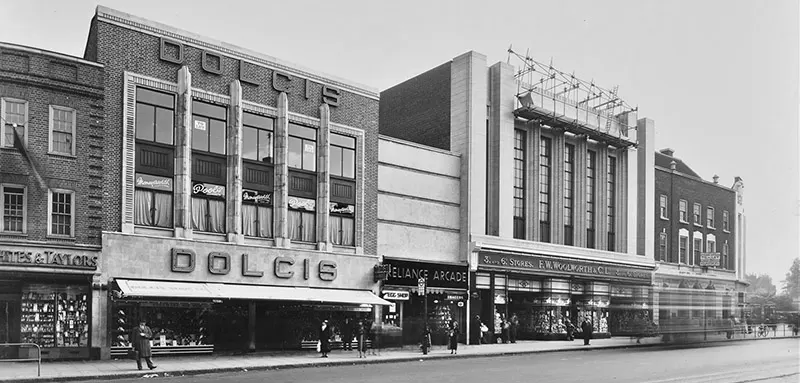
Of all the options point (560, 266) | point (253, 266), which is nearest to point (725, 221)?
point (560, 266)

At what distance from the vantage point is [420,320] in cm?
3659

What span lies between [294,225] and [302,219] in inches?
19.9

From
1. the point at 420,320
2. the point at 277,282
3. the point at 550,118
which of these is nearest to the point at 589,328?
the point at 420,320

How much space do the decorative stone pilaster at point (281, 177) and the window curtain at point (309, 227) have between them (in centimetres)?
107

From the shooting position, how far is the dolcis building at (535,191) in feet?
131

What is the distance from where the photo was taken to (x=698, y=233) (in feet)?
193

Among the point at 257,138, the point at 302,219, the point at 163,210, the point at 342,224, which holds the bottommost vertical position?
the point at 342,224

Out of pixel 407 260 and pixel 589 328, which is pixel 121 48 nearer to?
pixel 407 260

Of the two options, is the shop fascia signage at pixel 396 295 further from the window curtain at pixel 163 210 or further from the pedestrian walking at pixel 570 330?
the pedestrian walking at pixel 570 330

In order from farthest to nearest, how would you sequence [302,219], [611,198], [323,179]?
[611,198], [323,179], [302,219]

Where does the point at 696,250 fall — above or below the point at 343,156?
below

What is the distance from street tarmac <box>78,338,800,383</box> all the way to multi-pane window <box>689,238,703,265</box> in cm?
2918

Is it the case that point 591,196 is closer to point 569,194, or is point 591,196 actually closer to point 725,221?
point 569,194

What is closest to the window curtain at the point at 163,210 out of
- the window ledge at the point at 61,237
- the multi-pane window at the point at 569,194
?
the window ledge at the point at 61,237
